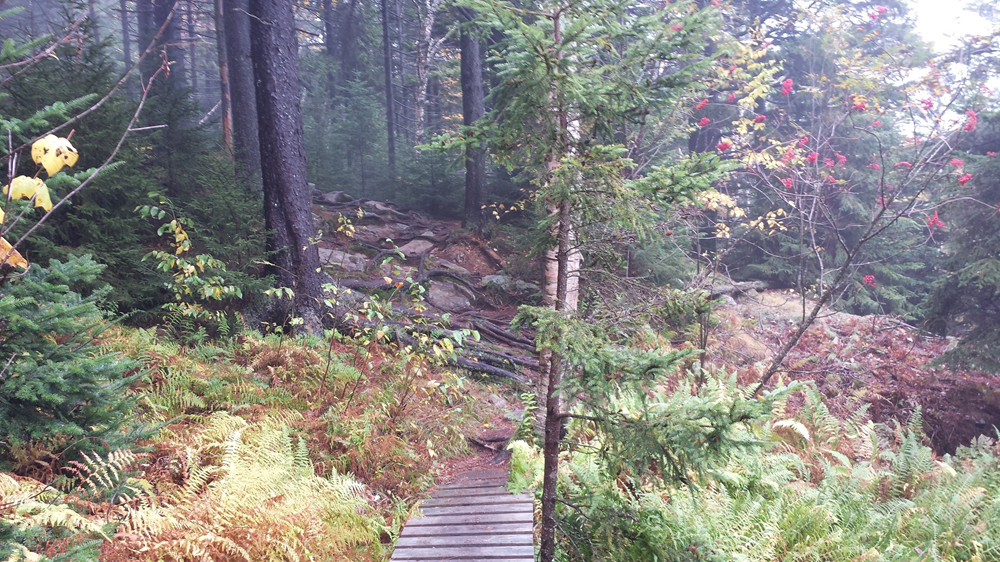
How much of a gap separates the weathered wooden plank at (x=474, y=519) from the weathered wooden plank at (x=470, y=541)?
7.9 inches

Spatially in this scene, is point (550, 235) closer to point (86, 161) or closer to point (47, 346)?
point (47, 346)

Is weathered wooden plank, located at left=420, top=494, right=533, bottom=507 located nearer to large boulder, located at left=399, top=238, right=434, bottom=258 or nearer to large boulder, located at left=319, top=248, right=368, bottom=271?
large boulder, located at left=319, top=248, right=368, bottom=271

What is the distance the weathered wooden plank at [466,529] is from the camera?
419cm

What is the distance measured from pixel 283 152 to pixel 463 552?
20.4 feet

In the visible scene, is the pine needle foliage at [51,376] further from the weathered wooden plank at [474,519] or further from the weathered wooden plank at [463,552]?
the weathered wooden plank at [474,519]

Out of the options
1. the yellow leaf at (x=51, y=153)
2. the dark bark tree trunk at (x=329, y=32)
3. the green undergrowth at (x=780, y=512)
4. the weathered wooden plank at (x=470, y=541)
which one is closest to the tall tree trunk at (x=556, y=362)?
the green undergrowth at (x=780, y=512)

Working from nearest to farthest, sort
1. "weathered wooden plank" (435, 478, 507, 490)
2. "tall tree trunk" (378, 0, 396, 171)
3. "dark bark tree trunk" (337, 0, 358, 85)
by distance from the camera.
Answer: "weathered wooden plank" (435, 478, 507, 490), "tall tree trunk" (378, 0, 396, 171), "dark bark tree trunk" (337, 0, 358, 85)

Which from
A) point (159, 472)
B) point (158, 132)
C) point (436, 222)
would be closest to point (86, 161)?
point (158, 132)

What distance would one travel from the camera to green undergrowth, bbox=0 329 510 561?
300 centimetres

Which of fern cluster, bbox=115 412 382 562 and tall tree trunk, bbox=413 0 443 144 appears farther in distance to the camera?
tall tree trunk, bbox=413 0 443 144

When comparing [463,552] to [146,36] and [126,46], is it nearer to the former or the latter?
[146,36]

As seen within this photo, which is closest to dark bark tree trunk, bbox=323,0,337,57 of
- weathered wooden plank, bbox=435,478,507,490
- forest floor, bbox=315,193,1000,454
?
forest floor, bbox=315,193,1000,454

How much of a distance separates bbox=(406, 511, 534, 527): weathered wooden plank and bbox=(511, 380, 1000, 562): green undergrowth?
1.20 ft

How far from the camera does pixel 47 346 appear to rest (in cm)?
329
